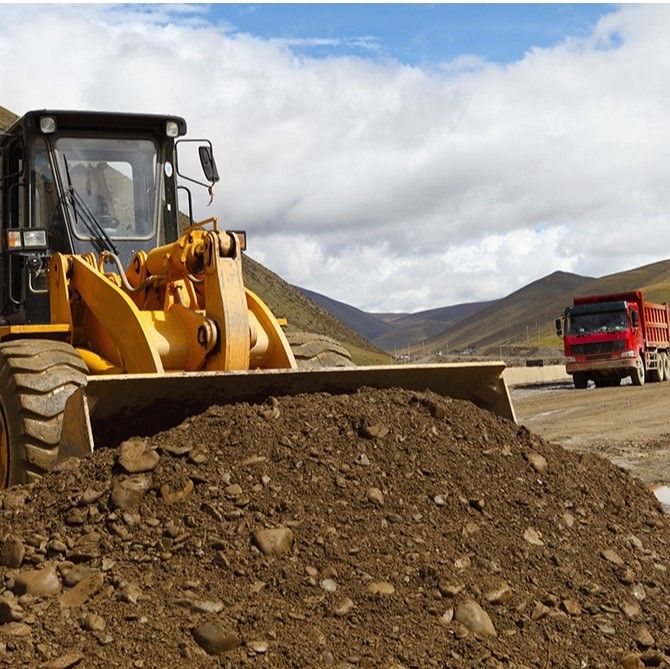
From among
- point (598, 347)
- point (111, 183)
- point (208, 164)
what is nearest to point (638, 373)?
point (598, 347)

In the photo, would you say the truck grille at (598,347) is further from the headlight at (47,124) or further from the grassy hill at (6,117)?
the grassy hill at (6,117)

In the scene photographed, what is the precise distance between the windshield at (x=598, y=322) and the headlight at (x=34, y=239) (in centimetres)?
2286

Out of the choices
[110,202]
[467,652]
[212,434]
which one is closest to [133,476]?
[212,434]

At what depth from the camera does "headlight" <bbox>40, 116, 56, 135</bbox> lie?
7.82m

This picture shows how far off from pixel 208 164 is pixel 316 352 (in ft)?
5.94

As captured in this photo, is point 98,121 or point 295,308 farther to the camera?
point 295,308

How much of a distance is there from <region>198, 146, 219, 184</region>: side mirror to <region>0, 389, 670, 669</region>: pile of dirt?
2743mm

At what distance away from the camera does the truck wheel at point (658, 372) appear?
30778mm

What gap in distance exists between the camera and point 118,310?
678cm

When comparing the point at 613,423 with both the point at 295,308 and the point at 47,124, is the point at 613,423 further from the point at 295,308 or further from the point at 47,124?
the point at 295,308

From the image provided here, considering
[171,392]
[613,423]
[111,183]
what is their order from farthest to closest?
[613,423]
[111,183]
[171,392]

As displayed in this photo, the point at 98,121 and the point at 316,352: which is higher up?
the point at 98,121

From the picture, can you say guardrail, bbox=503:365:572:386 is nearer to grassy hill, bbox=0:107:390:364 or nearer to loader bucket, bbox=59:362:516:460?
loader bucket, bbox=59:362:516:460

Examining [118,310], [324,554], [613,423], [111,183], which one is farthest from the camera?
[613,423]
